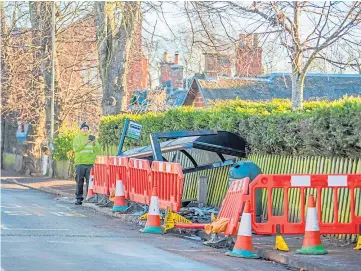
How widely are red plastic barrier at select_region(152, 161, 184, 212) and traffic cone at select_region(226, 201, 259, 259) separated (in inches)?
136

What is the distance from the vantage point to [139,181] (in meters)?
17.5

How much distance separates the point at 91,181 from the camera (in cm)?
2147

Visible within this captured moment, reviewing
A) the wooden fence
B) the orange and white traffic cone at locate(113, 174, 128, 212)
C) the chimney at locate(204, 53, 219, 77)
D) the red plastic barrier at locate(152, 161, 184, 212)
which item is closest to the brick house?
the chimney at locate(204, 53, 219, 77)

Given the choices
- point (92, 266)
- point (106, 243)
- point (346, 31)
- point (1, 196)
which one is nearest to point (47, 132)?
point (1, 196)

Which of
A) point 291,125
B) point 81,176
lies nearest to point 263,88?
point 81,176

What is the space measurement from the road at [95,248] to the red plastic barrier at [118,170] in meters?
1.51

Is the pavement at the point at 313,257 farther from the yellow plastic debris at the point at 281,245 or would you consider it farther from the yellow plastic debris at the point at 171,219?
the yellow plastic debris at the point at 171,219

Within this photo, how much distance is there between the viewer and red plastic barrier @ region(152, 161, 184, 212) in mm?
15102

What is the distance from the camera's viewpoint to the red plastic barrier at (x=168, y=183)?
15.1m

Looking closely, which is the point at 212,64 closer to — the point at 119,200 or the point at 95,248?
the point at 119,200

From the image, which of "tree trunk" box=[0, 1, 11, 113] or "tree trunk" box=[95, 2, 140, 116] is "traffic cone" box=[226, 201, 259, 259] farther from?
"tree trunk" box=[0, 1, 11, 113]

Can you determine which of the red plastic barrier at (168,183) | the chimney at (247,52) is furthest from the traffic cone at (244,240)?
the chimney at (247,52)

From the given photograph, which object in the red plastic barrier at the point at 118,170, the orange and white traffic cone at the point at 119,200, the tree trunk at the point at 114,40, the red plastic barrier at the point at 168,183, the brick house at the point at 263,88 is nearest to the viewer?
the red plastic barrier at the point at 168,183

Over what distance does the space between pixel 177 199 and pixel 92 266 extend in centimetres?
535
